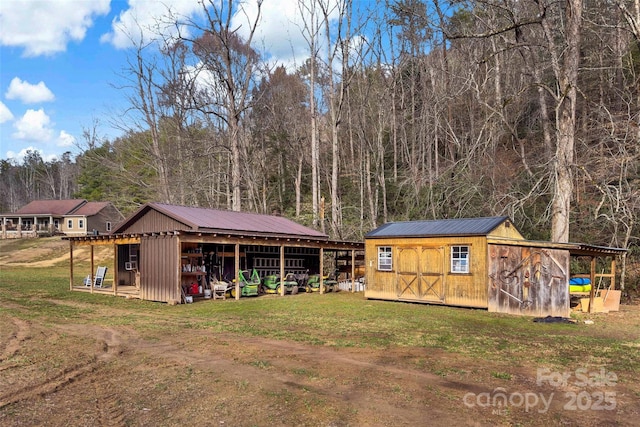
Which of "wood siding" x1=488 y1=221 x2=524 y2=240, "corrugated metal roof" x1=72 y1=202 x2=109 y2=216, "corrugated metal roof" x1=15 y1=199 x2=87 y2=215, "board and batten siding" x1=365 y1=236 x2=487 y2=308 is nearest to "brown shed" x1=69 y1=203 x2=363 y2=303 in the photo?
"board and batten siding" x1=365 y1=236 x2=487 y2=308

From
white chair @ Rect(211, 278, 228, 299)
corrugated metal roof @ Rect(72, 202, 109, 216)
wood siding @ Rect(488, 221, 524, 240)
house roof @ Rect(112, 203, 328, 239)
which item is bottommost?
white chair @ Rect(211, 278, 228, 299)

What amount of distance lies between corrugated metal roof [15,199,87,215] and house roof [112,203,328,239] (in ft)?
127

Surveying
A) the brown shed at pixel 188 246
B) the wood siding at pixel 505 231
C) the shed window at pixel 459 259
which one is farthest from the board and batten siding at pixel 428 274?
the brown shed at pixel 188 246

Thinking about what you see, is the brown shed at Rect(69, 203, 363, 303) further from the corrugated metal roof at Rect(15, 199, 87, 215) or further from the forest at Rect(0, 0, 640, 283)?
the corrugated metal roof at Rect(15, 199, 87, 215)

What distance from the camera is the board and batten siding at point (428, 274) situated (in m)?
15.4

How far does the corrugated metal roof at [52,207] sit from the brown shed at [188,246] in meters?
35.8

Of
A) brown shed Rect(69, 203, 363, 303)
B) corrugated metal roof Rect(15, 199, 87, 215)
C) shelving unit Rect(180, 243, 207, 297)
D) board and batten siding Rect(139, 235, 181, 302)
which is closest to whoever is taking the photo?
board and batten siding Rect(139, 235, 181, 302)

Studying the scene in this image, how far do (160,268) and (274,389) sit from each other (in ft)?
39.9

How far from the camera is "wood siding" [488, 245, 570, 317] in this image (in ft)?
46.4

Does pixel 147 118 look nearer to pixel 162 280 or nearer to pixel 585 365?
pixel 162 280

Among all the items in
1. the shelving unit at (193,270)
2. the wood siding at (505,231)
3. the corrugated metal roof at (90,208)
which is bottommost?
the shelving unit at (193,270)

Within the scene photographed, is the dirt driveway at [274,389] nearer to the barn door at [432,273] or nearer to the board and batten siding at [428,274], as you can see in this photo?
the board and batten siding at [428,274]

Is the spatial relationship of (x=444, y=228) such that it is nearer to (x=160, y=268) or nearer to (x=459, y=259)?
(x=459, y=259)

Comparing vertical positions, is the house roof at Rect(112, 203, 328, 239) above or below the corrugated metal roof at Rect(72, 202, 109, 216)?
below
